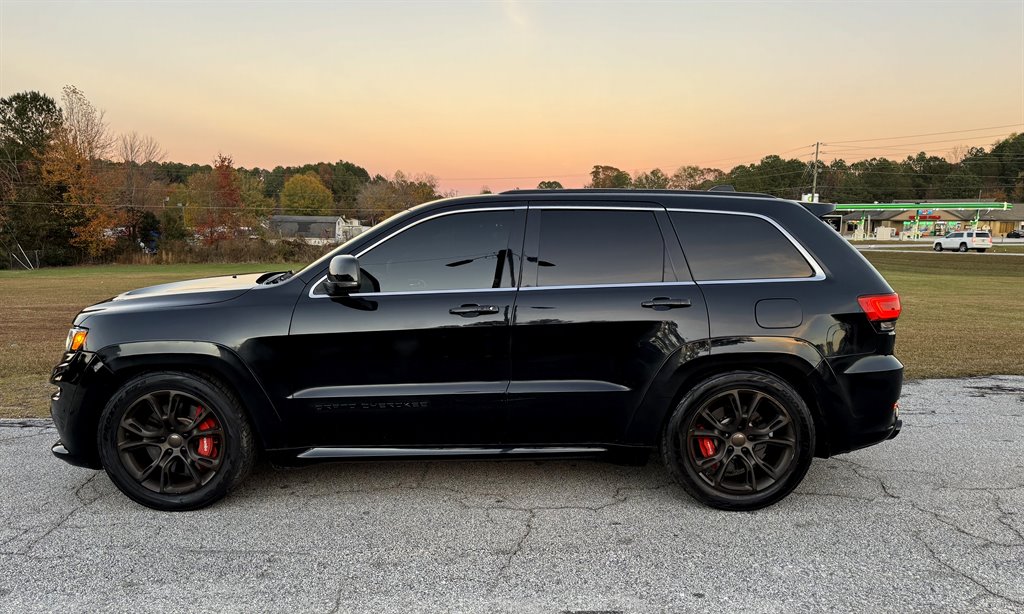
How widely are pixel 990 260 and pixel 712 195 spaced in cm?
3979

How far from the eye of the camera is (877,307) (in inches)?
136

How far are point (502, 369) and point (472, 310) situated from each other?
0.38 meters

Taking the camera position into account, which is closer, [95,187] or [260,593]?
[260,593]

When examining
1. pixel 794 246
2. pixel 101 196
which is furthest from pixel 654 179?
pixel 794 246

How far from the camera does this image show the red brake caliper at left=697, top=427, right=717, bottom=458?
352 cm

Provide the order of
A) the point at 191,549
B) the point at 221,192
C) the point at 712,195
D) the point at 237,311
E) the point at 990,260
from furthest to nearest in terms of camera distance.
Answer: the point at 221,192, the point at 990,260, the point at 712,195, the point at 237,311, the point at 191,549

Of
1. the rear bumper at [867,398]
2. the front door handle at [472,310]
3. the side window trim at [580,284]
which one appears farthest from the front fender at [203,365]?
the rear bumper at [867,398]

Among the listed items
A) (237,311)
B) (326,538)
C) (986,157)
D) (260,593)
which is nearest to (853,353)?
(326,538)

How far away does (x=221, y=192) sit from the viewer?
204 ft

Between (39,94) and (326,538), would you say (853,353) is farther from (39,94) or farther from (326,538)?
(39,94)

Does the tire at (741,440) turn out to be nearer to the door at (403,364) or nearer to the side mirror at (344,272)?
the door at (403,364)

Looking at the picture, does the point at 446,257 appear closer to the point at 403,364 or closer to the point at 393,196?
the point at 403,364

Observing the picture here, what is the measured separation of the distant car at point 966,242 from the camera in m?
47.3

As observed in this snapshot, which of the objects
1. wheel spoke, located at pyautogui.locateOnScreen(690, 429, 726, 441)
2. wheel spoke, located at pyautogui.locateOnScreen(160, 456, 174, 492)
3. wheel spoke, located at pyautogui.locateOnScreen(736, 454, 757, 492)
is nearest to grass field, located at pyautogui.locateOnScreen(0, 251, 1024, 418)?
wheel spoke, located at pyautogui.locateOnScreen(160, 456, 174, 492)
